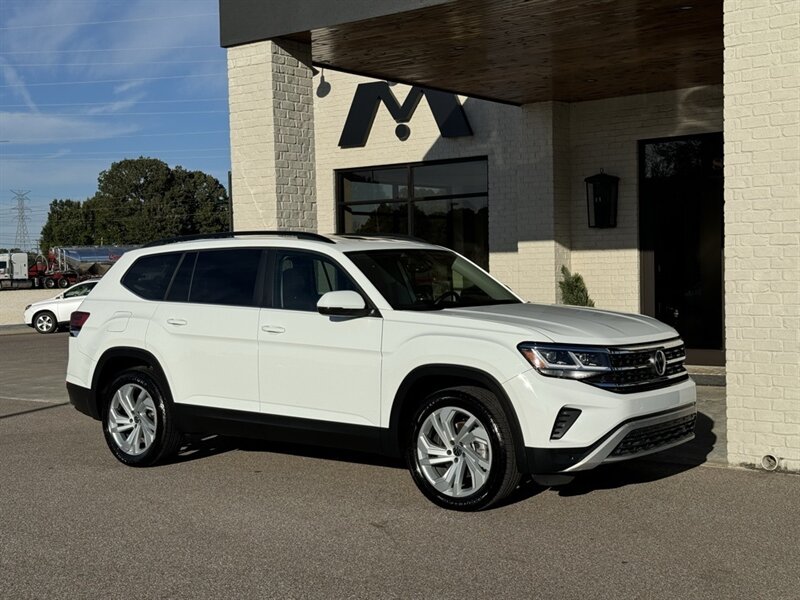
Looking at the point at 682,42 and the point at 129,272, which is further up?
the point at 682,42

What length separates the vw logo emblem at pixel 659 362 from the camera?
679cm

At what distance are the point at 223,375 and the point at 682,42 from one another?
Answer: 20.7ft

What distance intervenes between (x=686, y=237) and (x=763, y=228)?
6.43 m

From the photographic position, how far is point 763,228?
25.2 ft

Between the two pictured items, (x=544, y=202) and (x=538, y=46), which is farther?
(x=544, y=202)

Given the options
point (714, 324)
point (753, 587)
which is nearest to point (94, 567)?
point (753, 587)

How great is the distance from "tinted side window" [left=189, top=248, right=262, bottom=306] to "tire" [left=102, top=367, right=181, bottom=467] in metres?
0.83

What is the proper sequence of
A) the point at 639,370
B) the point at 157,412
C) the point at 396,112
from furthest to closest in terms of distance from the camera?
the point at 396,112
the point at 157,412
the point at 639,370

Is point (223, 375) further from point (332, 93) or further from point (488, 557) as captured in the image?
point (332, 93)

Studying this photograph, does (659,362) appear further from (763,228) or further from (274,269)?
(274,269)

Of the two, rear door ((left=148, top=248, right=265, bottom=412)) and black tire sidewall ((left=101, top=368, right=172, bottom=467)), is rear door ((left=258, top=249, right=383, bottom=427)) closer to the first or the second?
rear door ((left=148, top=248, right=265, bottom=412))

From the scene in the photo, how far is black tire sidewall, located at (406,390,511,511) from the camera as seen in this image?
21.3 ft

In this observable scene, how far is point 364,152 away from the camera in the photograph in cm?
1666

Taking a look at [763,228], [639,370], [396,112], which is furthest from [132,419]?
[396,112]
